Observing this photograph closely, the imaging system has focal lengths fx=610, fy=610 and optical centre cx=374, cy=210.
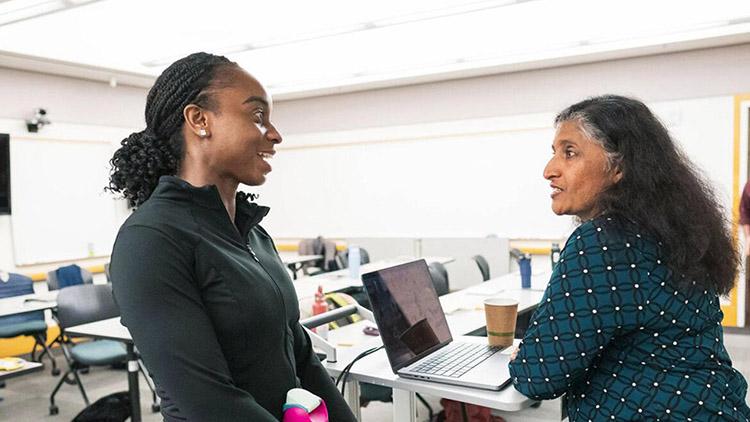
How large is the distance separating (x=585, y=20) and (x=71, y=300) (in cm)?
429

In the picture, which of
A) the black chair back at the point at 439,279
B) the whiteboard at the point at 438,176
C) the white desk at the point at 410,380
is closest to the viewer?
the white desk at the point at 410,380

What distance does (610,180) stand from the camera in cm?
128

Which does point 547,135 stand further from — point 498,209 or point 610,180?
point 610,180

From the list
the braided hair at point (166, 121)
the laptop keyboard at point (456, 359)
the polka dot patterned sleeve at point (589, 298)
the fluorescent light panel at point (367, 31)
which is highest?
the fluorescent light panel at point (367, 31)

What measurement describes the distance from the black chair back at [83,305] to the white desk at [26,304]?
0.70 ft

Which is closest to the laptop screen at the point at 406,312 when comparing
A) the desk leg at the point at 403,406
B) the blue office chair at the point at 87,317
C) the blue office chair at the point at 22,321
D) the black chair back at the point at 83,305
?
the desk leg at the point at 403,406

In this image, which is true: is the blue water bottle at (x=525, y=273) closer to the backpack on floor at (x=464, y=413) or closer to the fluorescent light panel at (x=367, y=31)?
the backpack on floor at (x=464, y=413)

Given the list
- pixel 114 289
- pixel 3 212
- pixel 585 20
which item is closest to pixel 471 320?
pixel 114 289

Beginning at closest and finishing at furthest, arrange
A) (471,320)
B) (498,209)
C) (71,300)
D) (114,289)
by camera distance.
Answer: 1. (114,289)
2. (471,320)
3. (71,300)
4. (498,209)

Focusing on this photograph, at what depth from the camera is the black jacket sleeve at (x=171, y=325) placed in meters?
0.94

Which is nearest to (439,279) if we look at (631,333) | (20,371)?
(20,371)

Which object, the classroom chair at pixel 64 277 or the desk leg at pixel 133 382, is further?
the classroom chair at pixel 64 277

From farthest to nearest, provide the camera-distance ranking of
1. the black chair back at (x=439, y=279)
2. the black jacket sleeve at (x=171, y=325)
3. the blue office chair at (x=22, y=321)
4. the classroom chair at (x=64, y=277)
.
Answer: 1. the classroom chair at (x=64, y=277)
2. the blue office chair at (x=22, y=321)
3. the black chair back at (x=439, y=279)
4. the black jacket sleeve at (x=171, y=325)

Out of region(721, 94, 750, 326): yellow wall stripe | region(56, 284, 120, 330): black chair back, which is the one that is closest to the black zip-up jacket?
region(56, 284, 120, 330): black chair back
